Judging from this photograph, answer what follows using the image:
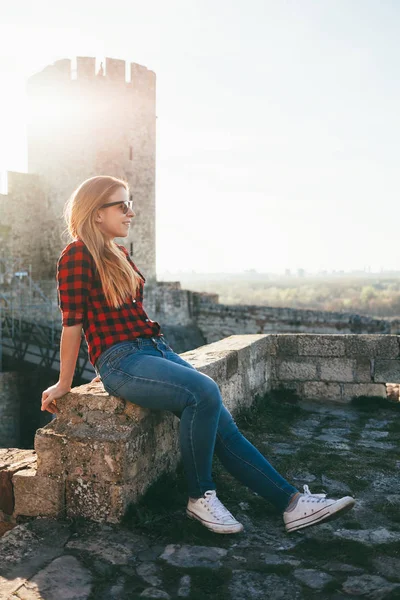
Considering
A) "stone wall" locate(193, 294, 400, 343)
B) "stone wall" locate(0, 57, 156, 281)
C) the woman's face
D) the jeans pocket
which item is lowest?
"stone wall" locate(193, 294, 400, 343)

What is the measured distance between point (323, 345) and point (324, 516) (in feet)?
10.7

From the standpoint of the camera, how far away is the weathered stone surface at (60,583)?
7.46 ft

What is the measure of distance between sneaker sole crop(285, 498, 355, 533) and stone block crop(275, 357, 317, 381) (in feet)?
10.5

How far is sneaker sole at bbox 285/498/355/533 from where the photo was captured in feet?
9.26

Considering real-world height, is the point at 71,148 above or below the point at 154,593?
above

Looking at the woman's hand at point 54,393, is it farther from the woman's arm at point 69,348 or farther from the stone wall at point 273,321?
the stone wall at point 273,321

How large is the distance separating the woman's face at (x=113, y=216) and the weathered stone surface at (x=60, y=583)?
155 centimetres

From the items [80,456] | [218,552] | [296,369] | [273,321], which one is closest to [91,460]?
A: [80,456]

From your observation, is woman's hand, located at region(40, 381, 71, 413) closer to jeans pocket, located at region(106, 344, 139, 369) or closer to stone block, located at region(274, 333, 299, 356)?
jeans pocket, located at region(106, 344, 139, 369)

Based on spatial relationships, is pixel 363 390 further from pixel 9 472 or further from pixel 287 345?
pixel 9 472

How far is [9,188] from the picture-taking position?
23172mm

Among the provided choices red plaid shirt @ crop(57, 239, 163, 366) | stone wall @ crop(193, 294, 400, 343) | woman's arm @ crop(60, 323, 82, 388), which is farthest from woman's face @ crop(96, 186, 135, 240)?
stone wall @ crop(193, 294, 400, 343)

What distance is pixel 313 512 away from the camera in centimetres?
283

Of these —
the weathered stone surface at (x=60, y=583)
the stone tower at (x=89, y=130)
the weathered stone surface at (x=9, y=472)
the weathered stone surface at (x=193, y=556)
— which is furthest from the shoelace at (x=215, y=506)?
the stone tower at (x=89, y=130)
